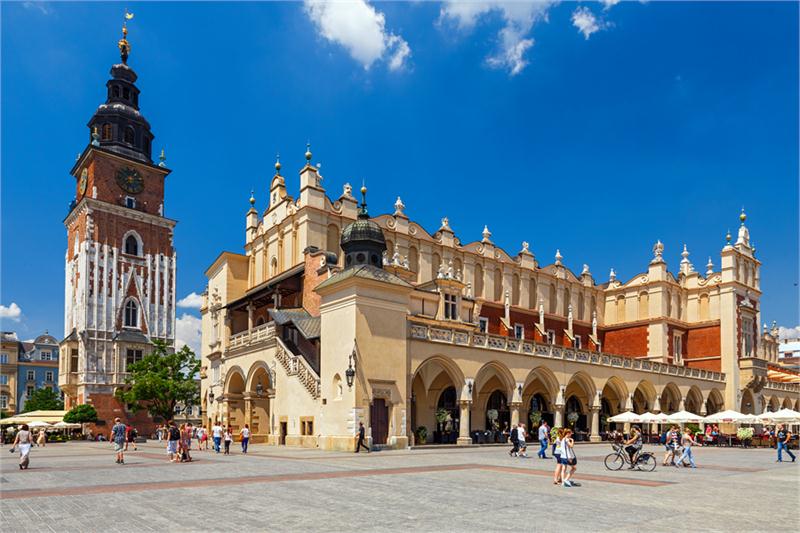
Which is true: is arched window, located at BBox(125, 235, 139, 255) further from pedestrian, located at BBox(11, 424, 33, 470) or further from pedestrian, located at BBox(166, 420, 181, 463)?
pedestrian, located at BBox(11, 424, 33, 470)

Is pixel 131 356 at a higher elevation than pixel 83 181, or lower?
lower

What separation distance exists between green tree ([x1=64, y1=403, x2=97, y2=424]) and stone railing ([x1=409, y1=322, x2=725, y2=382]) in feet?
121

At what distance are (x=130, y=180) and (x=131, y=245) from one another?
6401mm

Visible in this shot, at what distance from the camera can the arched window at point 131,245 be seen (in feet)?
214

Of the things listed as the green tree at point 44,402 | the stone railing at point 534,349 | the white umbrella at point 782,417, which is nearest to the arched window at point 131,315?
the green tree at point 44,402

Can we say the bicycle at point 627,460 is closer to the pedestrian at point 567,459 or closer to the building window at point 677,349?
the pedestrian at point 567,459

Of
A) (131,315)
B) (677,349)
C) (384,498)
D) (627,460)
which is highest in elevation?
(131,315)

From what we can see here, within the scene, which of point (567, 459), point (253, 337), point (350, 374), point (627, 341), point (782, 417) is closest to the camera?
point (567, 459)

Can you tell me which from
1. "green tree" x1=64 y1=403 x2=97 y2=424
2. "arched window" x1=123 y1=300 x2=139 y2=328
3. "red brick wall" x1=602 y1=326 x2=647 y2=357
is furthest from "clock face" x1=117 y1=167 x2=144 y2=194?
"red brick wall" x1=602 y1=326 x2=647 y2=357

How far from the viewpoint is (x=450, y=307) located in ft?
141

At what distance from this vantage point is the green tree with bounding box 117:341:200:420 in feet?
161

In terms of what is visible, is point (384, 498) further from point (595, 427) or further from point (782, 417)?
point (782, 417)

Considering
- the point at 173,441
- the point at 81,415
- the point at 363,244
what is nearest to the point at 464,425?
the point at 363,244

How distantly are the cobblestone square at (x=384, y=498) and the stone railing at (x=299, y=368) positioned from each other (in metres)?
9.73
